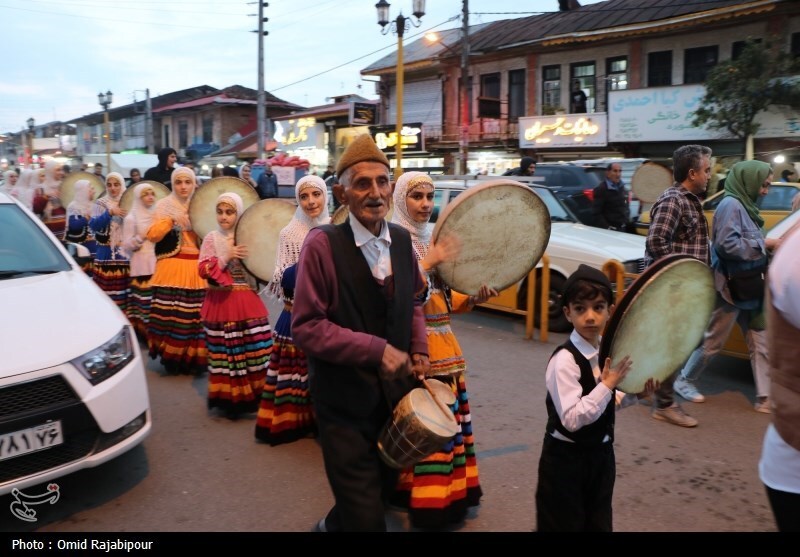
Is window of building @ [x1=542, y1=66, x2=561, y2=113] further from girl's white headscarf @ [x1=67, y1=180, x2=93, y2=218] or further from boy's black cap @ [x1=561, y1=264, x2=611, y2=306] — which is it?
boy's black cap @ [x1=561, y1=264, x2=611, y2=306]

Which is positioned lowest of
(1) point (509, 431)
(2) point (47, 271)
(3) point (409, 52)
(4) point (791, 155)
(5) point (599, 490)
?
(1) point (509, 431)

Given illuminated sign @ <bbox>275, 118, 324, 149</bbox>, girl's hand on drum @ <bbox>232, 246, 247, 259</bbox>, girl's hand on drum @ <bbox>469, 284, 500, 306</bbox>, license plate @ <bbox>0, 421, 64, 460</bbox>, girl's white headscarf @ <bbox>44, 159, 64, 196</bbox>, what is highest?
illuminated sign @ <bbox>275, 118, 324, 149</bbox>

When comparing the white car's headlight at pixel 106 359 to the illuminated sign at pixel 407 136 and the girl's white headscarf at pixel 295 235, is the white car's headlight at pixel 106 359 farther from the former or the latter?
the illuminated sign at pixel 407 136

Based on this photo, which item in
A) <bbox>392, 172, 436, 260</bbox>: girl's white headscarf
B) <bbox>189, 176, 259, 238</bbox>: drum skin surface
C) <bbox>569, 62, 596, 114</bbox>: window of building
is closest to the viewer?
<bbox>392, 172, 436, 260</bbox>: girl's white headscarf

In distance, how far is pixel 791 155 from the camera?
19.8 meters

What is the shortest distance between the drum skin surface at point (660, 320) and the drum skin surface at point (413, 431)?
25.0 inches

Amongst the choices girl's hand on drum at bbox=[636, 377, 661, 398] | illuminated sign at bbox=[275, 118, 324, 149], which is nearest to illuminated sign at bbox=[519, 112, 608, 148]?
illuminated sign at bbox=[275, 118, 324, 149]

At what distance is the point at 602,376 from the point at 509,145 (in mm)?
28085

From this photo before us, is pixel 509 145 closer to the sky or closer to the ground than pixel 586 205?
closer to the sky

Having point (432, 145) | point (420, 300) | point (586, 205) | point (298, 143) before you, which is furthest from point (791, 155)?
point (298, 143)

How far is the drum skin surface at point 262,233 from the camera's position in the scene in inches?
204

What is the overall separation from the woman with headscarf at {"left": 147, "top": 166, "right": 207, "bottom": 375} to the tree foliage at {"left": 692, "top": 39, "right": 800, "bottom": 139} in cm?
1848

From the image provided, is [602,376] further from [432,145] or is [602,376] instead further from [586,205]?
[432,145]

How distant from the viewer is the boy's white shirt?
252 cm
